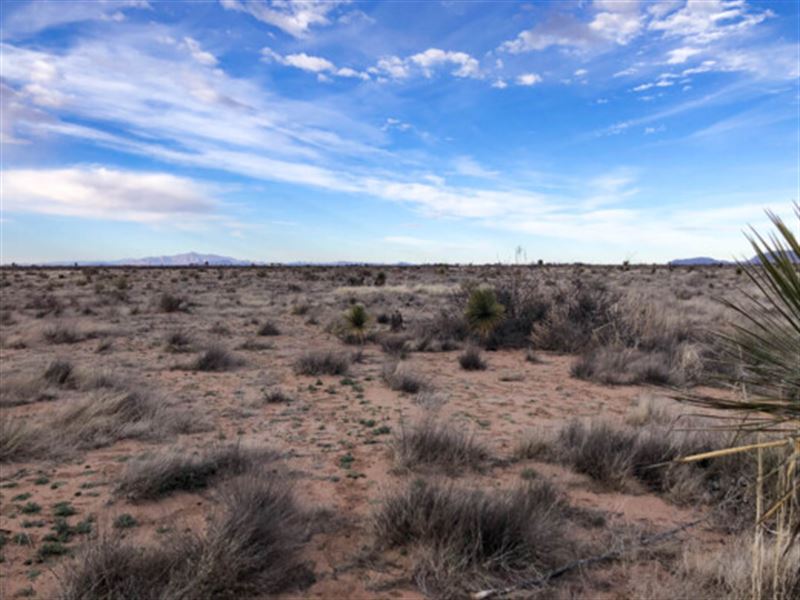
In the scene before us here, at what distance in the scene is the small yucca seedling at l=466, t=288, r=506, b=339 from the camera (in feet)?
46.0

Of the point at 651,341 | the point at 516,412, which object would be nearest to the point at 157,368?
the point at 516,412

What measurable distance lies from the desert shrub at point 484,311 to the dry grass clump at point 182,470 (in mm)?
8966

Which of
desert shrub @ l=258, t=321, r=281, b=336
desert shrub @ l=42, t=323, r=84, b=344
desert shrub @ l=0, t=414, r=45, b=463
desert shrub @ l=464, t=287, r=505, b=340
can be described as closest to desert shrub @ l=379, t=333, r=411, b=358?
desert shrub @ l=464, t=287, r=505, b=340

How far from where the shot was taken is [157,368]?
1124cm

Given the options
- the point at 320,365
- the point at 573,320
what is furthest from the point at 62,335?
the point at 573,320

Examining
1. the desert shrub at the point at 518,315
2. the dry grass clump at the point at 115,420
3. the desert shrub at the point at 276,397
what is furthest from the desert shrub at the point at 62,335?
the desert shrub at the point at 518,315

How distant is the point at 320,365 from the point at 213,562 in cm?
765

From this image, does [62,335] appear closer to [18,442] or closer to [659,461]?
[18,442]

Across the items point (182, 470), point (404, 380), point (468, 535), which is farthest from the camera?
point (404, 380)

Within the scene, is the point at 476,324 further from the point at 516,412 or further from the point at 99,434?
the point at 99,434

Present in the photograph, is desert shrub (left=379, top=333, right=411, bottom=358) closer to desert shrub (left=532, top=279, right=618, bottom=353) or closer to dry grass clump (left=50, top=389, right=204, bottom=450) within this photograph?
desert shrub (left=532, top=279, right=618, bottom=353)

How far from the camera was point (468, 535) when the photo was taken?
13.6 ft

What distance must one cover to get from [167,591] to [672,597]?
3.18m

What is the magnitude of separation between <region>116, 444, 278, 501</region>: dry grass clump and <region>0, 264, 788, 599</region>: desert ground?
0.02 m
